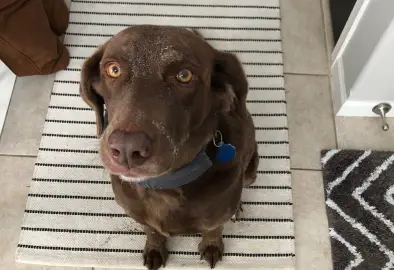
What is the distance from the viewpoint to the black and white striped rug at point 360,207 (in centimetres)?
212

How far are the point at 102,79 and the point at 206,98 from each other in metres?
0.29

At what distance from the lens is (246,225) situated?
2.15 metres

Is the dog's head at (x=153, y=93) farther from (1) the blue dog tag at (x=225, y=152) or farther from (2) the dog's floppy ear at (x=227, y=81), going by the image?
(1) the blue dog tag at (x=225, y=152)

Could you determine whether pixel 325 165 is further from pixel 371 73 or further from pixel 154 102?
pixel 154 102

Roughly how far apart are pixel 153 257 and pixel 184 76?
103cm

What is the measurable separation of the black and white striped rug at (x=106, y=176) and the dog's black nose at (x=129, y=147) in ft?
3.38

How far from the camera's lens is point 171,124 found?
1223 millimetres

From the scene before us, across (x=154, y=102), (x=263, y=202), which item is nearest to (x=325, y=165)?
(x=263, y=202)

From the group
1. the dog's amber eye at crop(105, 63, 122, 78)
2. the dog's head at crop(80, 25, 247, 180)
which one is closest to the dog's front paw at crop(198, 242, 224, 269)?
the dog's head at crop(80, 25, 247, 180)

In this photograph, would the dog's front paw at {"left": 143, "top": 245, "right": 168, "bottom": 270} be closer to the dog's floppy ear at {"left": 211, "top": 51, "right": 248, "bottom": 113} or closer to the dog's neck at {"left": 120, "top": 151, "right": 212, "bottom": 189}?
the dog's neck at {"left": 120, "top": 151, "right": 212, "bottom": 189}

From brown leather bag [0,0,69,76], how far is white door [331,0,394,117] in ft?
4.60

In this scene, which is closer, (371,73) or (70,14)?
(371,73)

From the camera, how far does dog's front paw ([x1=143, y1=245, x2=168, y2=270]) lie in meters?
2.02

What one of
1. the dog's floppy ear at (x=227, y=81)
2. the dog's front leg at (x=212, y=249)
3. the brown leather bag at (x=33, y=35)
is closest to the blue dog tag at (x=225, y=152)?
the dog's floppy ear at (x=227, y=81)
